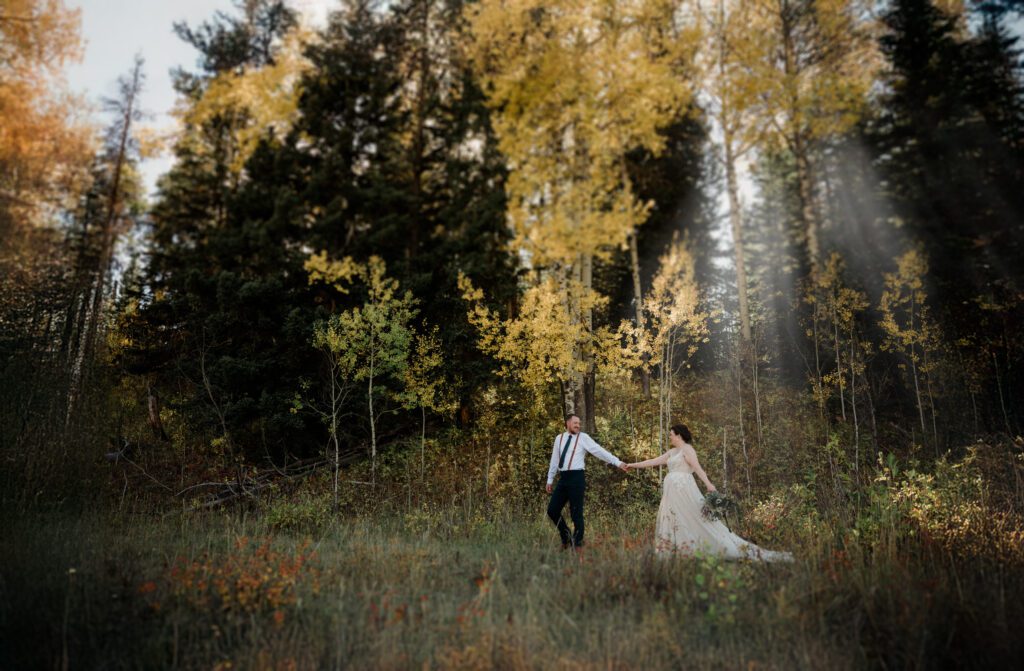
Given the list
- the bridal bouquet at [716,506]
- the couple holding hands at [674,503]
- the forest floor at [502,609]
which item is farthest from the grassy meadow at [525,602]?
the bridal bouquet at [716,506]

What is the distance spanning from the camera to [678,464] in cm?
653

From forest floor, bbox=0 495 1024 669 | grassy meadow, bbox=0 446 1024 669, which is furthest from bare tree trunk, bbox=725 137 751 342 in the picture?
forest floor, bbox=0 495 1024 669

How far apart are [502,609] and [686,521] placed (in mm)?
2911

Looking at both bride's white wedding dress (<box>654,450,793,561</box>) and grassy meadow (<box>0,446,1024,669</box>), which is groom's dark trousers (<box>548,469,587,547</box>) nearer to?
grassy meadow (<box>0,446,1024,669</box>)

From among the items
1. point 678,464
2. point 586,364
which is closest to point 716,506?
point 678,464

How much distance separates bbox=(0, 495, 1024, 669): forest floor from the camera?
3.36 meters

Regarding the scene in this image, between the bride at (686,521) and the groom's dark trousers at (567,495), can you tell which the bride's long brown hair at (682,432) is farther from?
the groom's dark trousers at (567,495)

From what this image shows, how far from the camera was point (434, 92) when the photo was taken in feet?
45.8

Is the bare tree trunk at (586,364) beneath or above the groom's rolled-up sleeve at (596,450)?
above

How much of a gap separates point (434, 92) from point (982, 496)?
13911 mm

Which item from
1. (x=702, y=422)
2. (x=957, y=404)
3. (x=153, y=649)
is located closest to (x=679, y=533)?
(x=153, y=649)

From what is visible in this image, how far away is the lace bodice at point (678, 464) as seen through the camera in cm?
648

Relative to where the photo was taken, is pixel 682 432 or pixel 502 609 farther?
pixel 682 432

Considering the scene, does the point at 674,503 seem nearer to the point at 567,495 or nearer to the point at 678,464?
the point at 678,464
